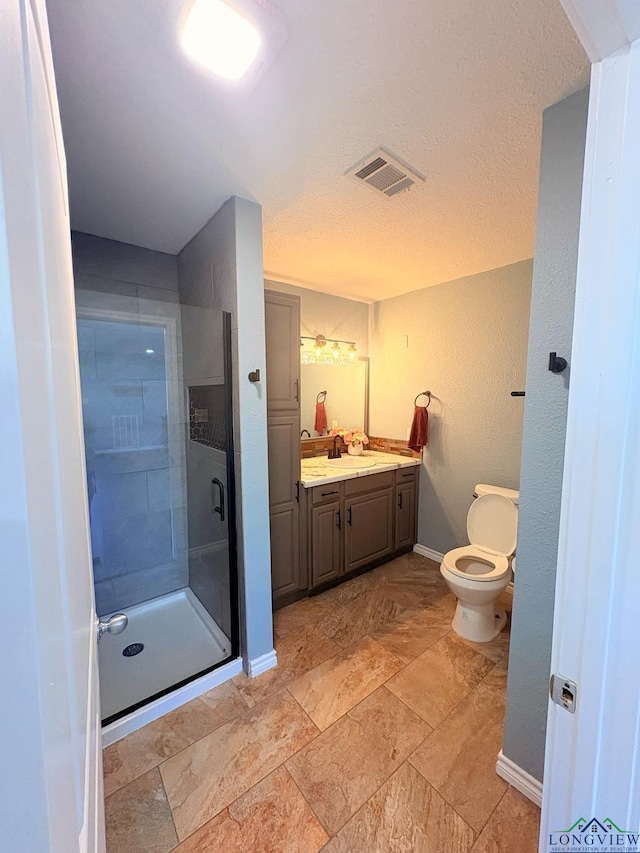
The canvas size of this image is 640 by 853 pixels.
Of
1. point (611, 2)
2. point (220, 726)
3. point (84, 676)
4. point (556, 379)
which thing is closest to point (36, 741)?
point (84, 676)

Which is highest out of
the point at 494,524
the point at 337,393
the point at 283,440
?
the point at 337,393

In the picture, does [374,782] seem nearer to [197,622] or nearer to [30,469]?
[197,622]

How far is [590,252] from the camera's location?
54 cm

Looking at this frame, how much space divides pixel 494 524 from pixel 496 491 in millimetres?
227

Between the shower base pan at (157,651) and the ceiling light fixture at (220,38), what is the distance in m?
2.45

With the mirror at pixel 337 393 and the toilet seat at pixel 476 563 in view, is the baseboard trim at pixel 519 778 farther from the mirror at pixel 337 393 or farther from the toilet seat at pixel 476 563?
the mirror at pixel 337 393

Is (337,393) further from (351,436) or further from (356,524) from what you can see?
(356,524)

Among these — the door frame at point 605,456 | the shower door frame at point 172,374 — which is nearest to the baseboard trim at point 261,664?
the shower door frame at point 172,374

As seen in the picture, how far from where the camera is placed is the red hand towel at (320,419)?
3.02m

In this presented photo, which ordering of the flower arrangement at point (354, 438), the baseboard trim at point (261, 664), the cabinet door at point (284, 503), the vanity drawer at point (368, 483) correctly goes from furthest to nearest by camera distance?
the flower arrangement at point (354, 438) < the vanity drawer at point (368, 483) < the cabinet door at point (284, 503) < the baseboard trim at point (261, 664)

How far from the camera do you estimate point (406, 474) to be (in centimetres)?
288

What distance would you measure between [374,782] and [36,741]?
1544 mm

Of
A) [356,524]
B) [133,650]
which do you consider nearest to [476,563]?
[356,524]

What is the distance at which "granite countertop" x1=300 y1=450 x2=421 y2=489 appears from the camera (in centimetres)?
230
